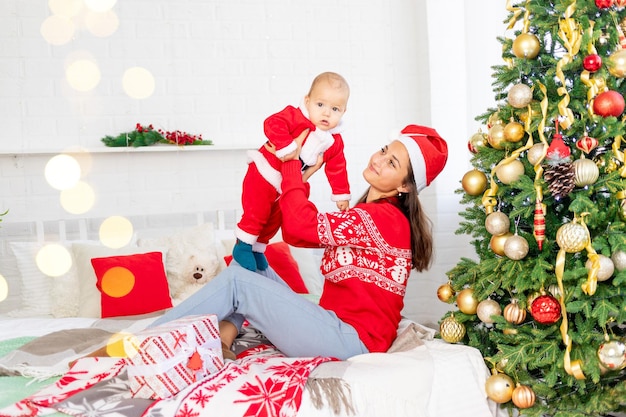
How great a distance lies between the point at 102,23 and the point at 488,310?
2.68 m

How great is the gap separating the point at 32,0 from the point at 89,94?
0.58 m

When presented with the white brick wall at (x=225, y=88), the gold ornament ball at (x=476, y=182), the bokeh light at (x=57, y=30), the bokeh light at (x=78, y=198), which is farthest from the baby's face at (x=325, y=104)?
the bokeh light at (x=57, y=30)

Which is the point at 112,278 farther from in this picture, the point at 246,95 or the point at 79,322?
the point at 246,95

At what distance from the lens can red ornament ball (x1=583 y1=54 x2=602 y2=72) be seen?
1722 mm

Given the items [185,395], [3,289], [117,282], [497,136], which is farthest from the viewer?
[3,289]

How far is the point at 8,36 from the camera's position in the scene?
10.9ft

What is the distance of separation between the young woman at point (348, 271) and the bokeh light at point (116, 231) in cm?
157

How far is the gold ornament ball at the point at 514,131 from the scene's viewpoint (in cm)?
186

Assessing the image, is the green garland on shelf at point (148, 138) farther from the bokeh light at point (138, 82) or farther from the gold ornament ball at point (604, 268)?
the gold ornament ball at point (604, 268)

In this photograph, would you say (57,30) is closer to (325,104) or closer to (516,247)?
(325,104)

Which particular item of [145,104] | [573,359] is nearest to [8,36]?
[145,104]

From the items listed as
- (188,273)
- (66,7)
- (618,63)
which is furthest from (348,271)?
(66,7)

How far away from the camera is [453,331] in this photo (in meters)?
1.98

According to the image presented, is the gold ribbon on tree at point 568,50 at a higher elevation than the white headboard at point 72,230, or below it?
higher
